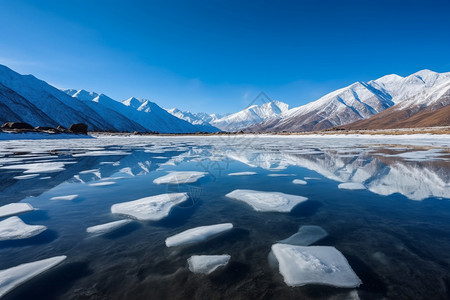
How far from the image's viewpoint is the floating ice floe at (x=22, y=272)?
7.66 feet

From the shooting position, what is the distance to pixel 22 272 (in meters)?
2.56

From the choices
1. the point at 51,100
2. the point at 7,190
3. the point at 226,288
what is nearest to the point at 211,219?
the point at 226,288

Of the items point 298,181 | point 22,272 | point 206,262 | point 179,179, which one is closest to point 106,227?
point 22,272

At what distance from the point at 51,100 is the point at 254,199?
174 m

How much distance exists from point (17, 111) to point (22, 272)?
133634 millimetres

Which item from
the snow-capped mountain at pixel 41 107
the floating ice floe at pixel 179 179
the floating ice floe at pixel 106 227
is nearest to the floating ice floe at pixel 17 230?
the floating ice floe at pixel 106 227

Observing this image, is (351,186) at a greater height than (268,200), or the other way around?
(351,186)

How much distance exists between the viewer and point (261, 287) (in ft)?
7.41

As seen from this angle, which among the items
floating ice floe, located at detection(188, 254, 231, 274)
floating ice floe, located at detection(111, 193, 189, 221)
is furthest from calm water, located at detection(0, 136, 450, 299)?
floating ice floe, located at detection(111, 193, 189, 221)

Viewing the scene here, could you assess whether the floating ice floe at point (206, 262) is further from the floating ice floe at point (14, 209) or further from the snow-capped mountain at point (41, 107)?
the snow-capped mountain at point (41, 107)

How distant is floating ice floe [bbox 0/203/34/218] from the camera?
14.8ft

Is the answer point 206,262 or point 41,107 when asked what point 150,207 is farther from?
point 41,107

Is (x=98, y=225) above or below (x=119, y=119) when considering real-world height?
below

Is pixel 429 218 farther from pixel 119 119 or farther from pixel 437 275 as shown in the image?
pixel 119 119
